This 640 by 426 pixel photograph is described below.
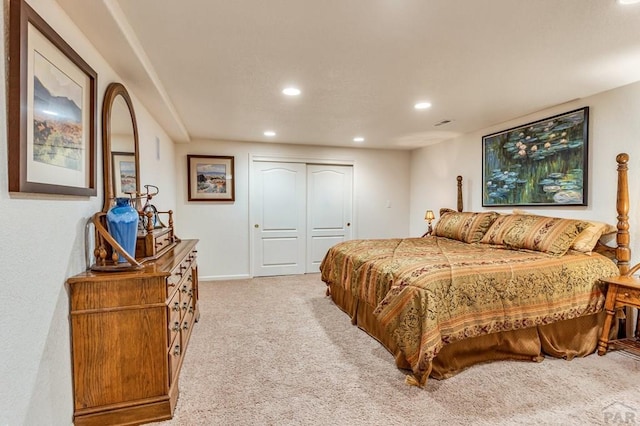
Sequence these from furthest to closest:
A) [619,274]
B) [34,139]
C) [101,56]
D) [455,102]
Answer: [455,102] → [619,274] → [101,56] → [34,139]

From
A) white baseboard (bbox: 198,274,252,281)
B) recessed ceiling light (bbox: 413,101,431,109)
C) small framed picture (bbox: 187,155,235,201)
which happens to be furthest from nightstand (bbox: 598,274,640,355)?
small framed picture (bbox: 187,155,235,201)

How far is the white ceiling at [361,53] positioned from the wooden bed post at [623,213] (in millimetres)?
699

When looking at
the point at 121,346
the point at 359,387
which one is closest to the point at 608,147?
the point at 359,387

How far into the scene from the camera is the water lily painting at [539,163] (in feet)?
9.80

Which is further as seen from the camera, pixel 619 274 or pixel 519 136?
pixel 519 136

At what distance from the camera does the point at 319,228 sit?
17.7ft

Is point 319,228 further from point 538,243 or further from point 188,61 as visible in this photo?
point 188,61

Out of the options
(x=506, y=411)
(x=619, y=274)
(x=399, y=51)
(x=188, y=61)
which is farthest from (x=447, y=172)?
(x=188, y=61)

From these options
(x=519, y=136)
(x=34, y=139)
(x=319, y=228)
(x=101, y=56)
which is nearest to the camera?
(x=34, y=139)

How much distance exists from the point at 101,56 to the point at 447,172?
4402 mm

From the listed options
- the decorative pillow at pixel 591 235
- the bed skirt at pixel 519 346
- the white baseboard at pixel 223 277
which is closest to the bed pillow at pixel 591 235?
the decorative pillow at pixel 591 235

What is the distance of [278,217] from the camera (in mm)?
5172

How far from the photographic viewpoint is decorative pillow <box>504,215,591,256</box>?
105 inches

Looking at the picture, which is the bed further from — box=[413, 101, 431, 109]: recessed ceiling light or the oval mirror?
the oval mirror
